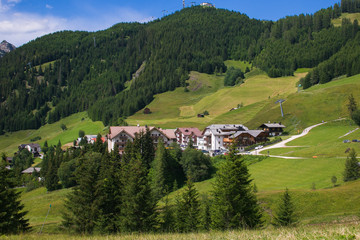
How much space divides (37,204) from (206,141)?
67297 mm

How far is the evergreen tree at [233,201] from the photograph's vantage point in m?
29.9

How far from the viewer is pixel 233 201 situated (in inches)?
1194

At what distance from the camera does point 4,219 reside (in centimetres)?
3219

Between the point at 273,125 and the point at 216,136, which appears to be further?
the point at 273,125

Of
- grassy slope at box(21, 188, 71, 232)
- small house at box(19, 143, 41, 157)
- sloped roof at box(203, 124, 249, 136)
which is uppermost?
sloped roof at box(203, 124, 249, 136)

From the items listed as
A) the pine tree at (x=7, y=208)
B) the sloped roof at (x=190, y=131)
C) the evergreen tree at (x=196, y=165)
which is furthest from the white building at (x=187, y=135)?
the pine tree at (x=7, y=208)

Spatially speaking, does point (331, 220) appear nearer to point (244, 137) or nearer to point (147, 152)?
point (147, 152)

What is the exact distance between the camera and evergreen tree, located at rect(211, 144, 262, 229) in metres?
29.9

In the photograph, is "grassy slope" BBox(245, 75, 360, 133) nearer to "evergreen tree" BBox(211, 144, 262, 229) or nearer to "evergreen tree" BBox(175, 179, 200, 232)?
"evergreen tree" BBox(175, 179, 200, 232)

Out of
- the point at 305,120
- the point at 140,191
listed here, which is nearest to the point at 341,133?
the point at 305,120

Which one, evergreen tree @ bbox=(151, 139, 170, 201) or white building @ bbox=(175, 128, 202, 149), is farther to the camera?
white building @ bbox=(175, 128, 202, 149)

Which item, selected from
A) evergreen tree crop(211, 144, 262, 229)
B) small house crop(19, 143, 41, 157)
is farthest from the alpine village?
small house crop(19, 143, 41, 157)

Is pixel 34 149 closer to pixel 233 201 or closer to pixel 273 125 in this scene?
pixel 273 125

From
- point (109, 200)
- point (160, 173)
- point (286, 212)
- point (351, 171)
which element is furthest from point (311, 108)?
point (109, 200)
